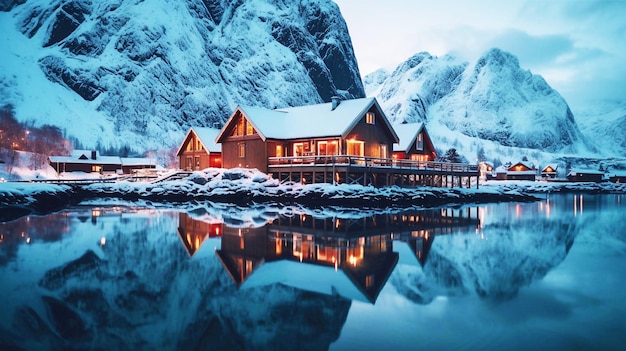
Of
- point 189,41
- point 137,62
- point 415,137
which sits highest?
point 189,41

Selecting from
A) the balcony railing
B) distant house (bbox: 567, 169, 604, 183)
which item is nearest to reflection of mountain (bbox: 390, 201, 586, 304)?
the balcony railing

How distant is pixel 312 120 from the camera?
4709 cm

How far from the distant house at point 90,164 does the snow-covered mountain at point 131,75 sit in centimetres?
4945

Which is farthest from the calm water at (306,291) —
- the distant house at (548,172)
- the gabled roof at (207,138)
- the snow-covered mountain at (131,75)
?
the snow-covered mountain at (131,75)

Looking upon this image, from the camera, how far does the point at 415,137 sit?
54.7 metres

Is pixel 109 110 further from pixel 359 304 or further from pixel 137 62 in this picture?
pixel 359 304

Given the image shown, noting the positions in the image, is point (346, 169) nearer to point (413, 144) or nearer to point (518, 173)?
point (413, 144)

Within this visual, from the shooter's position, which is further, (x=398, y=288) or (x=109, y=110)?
(x=109, y=110)

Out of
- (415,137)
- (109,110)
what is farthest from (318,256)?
(109,110)

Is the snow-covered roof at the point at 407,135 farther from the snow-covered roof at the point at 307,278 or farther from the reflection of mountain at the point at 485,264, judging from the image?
the snow-covered roof at the point at 307,278

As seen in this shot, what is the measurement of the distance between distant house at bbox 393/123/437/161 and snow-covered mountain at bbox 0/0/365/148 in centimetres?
11531

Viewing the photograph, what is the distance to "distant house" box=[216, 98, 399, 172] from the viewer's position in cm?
4359

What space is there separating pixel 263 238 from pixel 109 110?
16731 cm

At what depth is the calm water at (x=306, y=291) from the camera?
7.44 meters
